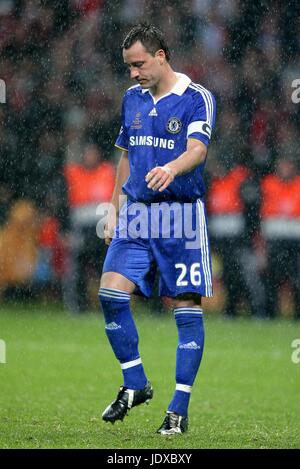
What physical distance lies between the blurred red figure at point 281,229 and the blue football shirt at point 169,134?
6199 millimetres

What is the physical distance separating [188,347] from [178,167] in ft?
3.40


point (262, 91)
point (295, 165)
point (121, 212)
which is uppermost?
point (262, 91)

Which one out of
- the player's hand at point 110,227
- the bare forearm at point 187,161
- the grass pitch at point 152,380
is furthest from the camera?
the player's hand at point 110,227

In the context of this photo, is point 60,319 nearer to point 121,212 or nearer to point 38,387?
point 38,387

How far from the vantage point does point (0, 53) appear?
45.4ft

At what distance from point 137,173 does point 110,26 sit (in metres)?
7.60

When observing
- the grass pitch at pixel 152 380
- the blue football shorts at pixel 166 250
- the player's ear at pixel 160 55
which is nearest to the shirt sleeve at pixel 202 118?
the player's ear at pixel 160 55

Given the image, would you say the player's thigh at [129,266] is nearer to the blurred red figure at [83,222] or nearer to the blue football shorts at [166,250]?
the blue football shorts at [166,250]

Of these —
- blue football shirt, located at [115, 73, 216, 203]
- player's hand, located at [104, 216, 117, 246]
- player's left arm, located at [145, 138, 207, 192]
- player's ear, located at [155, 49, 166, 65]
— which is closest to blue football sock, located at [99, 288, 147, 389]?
player's hand, located at [104, 216, 117, 246]

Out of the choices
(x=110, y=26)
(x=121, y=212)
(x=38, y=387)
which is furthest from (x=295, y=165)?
(x=121, y=212)

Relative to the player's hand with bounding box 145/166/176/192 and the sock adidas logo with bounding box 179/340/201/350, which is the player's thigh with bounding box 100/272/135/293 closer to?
the sock adidas logo with bounding box 179/340/201/350

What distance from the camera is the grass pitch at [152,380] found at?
6.07 metres
